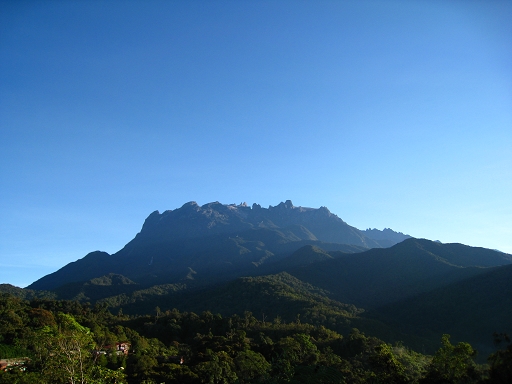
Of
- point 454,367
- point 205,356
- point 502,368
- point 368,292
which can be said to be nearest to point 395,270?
point 368,292

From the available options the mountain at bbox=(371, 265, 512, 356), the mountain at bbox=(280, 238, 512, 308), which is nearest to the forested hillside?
the mountain at bbox=(371, 265, 512, 356)

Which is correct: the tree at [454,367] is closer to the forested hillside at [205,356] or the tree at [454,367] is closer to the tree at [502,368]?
the forested hillside at [205,356]

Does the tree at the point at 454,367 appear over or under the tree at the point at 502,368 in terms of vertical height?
under

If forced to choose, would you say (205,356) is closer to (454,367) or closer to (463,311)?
(454,367)

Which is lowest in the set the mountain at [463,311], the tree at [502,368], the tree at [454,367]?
the mountain at [463,311]

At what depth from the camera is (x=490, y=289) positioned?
7900 centimetres

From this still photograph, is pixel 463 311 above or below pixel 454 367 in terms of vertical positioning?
below

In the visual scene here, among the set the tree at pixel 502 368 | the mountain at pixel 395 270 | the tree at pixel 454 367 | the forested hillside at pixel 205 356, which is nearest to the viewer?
the tree at pixel 502 368

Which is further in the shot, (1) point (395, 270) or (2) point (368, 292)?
(1) point (395, 270)

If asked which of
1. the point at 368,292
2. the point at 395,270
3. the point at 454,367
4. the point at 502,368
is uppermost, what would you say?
the point at 395,270

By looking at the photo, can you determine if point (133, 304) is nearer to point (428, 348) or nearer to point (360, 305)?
point (360, 305)

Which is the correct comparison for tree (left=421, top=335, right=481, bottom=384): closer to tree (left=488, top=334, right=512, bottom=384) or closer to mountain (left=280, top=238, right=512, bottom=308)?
tree (left=488, top=334, right=512, bottom=384)

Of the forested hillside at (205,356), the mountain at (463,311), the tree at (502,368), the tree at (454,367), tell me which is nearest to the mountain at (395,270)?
the mountain at (463,311)

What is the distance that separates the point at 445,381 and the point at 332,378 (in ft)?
26.0
